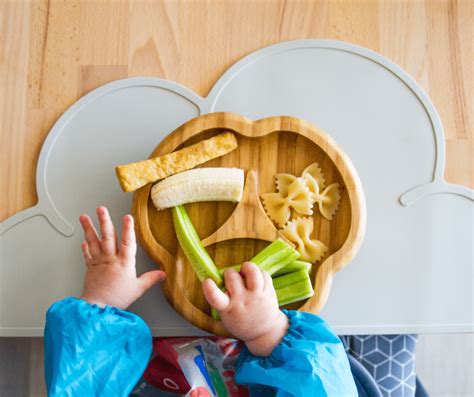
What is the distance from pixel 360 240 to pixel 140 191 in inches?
14.6

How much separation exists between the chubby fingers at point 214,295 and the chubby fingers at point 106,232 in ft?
0.58

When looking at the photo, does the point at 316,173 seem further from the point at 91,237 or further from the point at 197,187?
the point at 91,237

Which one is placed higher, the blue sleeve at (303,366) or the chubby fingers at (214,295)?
the chubby fingers at (214,295)

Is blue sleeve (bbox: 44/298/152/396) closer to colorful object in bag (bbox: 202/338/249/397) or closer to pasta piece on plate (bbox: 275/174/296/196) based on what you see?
colorful object in bag (bbox: 202/338/249/397)

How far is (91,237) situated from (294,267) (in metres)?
0.33

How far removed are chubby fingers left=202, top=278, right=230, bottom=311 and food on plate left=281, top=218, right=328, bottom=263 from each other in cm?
16

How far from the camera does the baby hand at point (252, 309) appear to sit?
80 cm

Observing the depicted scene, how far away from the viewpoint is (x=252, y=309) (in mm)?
795

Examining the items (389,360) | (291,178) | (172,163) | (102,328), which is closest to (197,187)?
(172,163)

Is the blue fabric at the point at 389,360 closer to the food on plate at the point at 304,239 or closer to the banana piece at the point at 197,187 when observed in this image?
the food on plate at the point at 304,239

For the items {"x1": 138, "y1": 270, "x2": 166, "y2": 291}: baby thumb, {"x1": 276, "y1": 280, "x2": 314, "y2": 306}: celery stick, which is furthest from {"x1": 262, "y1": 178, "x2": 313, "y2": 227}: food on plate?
{"x1": 138, "y1": 270, "x2": 166, "y2": 291}: baby thumb

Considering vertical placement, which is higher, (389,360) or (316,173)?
(316,173)

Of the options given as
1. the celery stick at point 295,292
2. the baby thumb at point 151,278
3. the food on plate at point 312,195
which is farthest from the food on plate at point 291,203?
the baby thumb at point 151,278

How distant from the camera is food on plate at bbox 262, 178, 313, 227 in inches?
34.9
